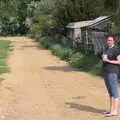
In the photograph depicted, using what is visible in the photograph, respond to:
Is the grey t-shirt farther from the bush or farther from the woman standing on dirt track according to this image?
the bush

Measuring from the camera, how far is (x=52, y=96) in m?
15.6

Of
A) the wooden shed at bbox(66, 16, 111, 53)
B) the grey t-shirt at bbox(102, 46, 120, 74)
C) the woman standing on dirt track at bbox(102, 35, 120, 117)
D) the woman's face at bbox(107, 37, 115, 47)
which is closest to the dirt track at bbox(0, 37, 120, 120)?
the woman standing on dirt track at bbox(102, 35, 120, 117)

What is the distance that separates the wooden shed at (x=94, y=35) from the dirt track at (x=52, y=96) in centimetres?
876

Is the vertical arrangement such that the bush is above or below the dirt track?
below

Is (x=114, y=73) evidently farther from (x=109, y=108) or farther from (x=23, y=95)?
(x=23, y=95)

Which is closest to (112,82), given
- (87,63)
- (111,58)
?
(111,58)

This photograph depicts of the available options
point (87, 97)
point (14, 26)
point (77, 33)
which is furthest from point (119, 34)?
point (14, 26)

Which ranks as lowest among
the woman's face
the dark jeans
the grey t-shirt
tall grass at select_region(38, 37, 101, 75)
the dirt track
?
tall grass at select_region(38, 37, 101, 75)

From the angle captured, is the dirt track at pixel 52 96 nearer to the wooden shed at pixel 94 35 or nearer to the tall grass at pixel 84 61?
the tall grass at pixel 84 61

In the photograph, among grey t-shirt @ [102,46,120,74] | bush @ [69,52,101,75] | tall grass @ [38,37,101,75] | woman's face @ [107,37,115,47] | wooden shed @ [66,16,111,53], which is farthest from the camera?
wooden shed @ [66,16,111,53]

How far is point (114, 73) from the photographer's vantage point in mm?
11891

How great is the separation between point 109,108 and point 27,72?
1143cm

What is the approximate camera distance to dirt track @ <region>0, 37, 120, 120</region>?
40.8 feet

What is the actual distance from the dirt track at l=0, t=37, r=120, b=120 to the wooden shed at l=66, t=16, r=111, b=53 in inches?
345
